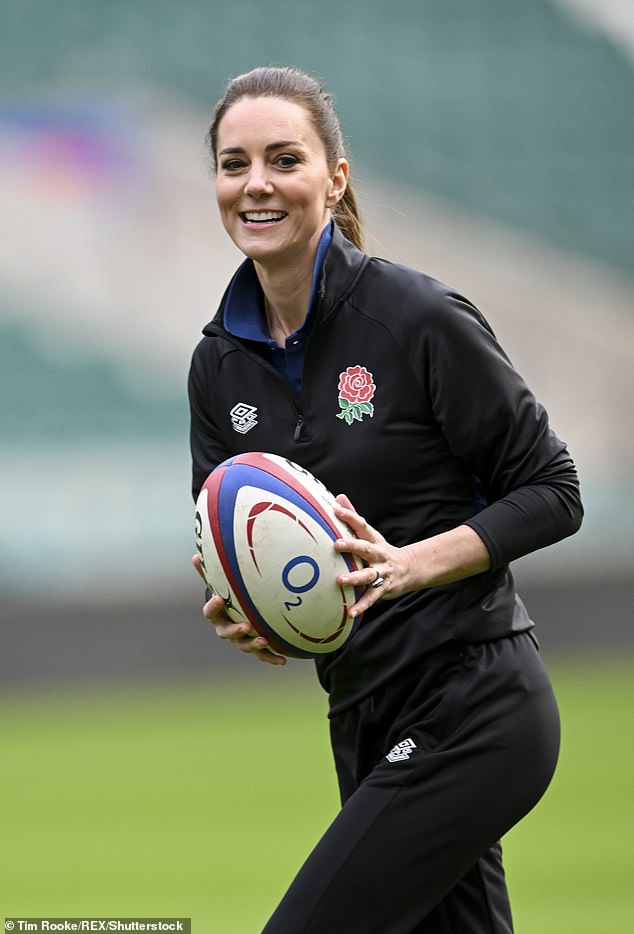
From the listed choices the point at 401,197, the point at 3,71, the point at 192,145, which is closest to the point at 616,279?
the point at 401,197

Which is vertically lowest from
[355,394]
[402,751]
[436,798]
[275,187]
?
[436,798]

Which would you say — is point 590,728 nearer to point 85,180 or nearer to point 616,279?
point 616,279

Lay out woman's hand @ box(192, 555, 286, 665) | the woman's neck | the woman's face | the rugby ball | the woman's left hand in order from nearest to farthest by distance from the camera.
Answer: the woman's left hand, the rugby ball, woman's hand @ box(192, 555, 286, 665), the woman's face, the woman's neck

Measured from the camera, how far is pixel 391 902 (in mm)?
3428

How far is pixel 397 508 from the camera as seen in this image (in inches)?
147

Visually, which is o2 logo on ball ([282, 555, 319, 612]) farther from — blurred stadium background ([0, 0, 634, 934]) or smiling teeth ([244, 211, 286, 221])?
blurred stadium background ([0, 0, 634, 934])

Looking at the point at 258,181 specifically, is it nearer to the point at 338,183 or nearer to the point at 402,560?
the point at 338,183

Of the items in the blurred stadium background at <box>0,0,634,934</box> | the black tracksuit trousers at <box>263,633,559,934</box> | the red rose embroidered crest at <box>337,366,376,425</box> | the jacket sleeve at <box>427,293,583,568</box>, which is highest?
the blurred stadium background at <box>0,0,634,934</box>

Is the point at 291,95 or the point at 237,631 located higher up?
the point at 291,95

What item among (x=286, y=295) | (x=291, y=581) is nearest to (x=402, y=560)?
(x=291, y=581)

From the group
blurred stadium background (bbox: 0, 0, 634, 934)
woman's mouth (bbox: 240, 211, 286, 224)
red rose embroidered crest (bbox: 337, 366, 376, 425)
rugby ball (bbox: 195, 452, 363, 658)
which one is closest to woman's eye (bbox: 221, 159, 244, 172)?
woman's mouth (bbox: 240, 211, 286, 224)

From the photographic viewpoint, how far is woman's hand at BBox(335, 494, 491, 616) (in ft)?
11.1

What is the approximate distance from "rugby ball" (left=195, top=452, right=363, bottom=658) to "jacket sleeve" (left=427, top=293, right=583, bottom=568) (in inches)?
12.6

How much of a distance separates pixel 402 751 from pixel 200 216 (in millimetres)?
13571
